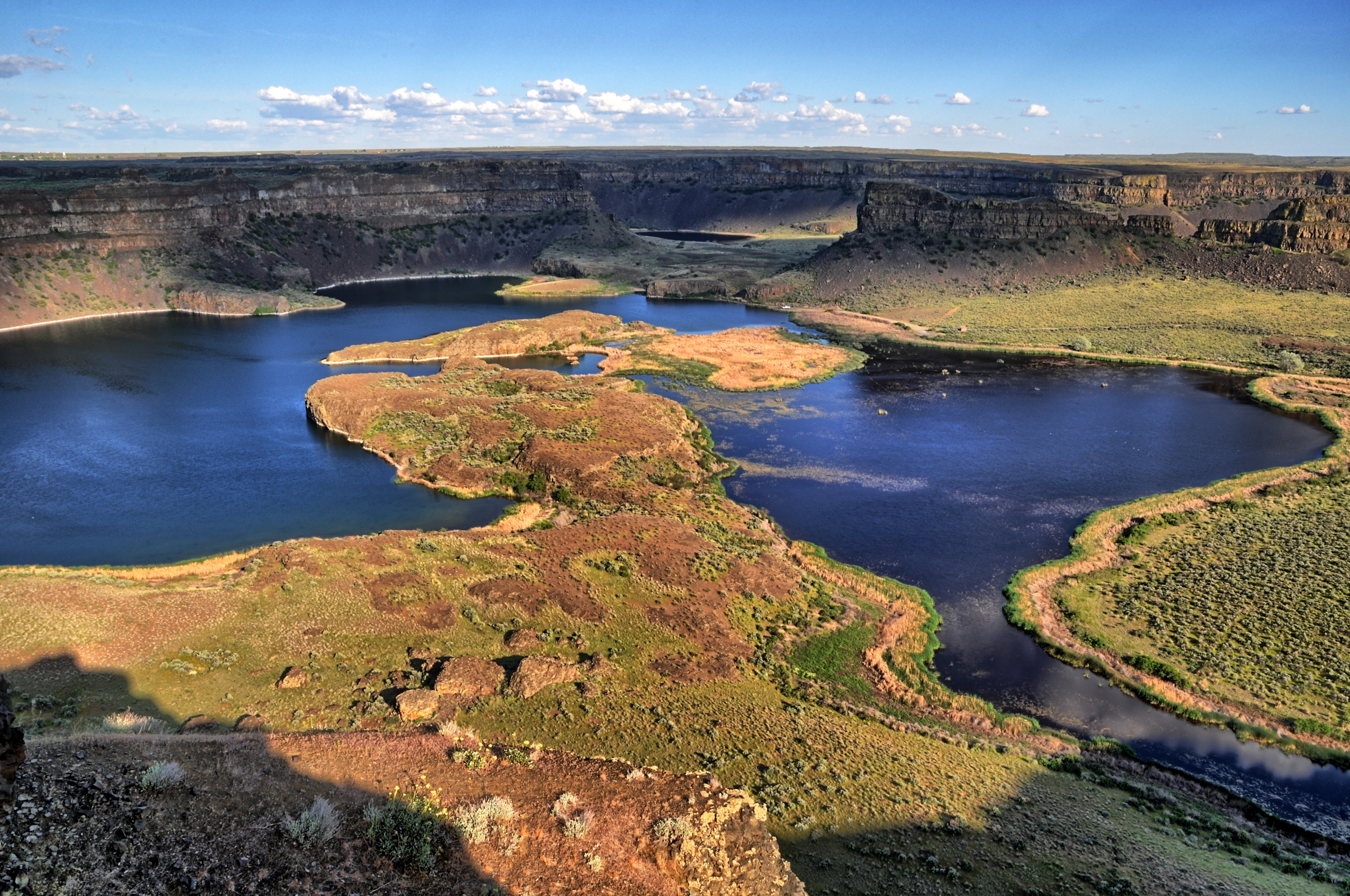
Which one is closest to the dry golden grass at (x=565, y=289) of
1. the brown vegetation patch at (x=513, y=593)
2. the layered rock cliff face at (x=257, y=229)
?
the layered rock cliff face at (x=257, y=229)

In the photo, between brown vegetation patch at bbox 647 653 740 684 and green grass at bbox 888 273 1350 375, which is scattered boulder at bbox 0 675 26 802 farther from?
green grass at bbox 888 273 1350 375

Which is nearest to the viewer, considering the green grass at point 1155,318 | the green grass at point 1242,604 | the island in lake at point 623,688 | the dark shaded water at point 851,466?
the island in lake at point 623,688

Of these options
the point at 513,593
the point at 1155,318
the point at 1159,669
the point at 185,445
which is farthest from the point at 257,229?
the point at 1159,669

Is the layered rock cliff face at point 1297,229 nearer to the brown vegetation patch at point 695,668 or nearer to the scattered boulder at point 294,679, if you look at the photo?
the brown vegetation patch at point 695,668

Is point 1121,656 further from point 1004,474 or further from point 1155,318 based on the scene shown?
point 1155,318

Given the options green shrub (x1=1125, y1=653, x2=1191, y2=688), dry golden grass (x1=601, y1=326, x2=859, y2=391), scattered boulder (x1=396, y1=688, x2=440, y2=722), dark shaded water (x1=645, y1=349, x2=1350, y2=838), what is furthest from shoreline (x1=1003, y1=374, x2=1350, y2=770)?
dry golden grass (x1=601, y1=326, x2=859, y2=391)

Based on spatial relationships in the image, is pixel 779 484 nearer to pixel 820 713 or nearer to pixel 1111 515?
pixel 1111 515
